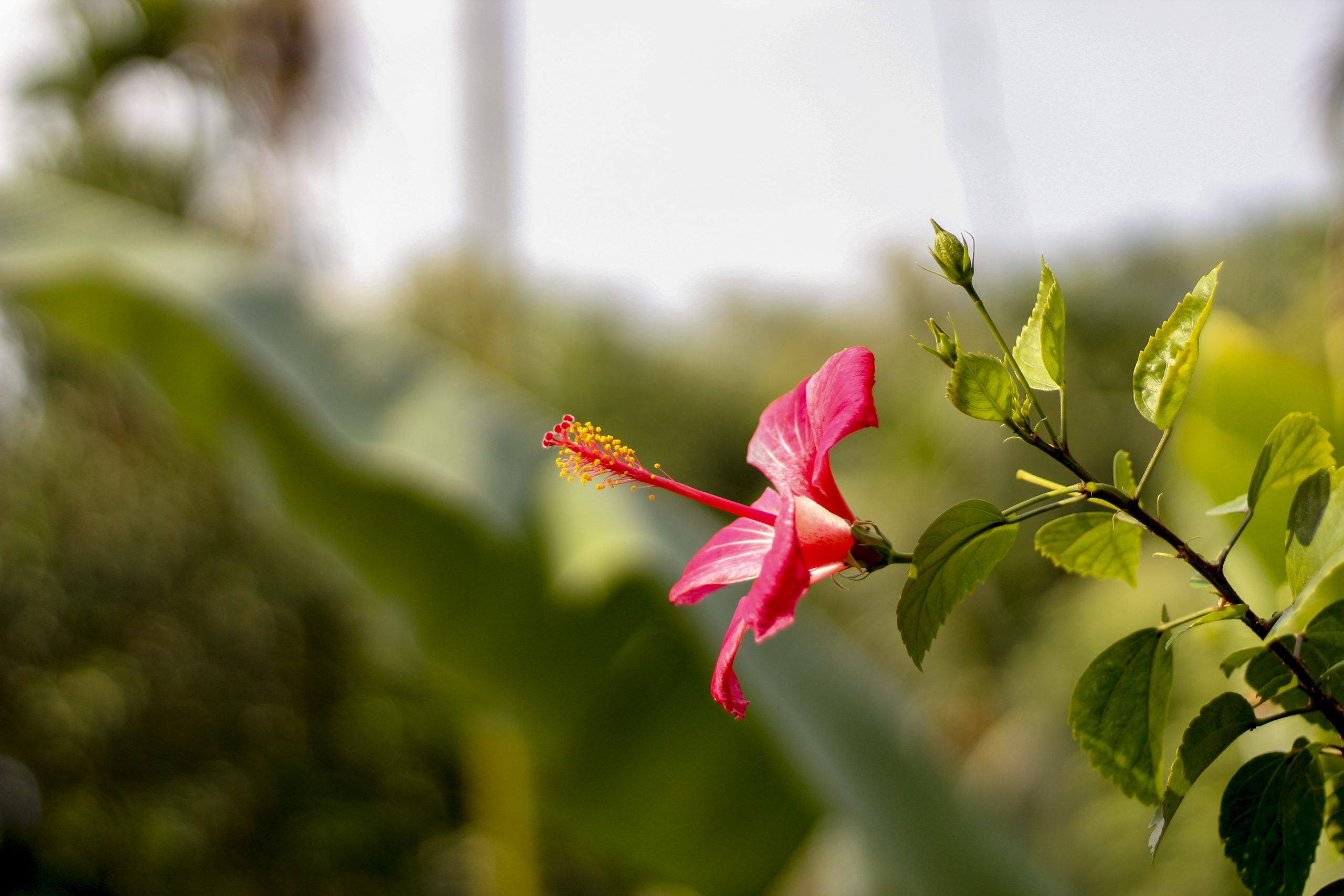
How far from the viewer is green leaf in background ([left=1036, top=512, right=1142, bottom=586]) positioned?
0.21m

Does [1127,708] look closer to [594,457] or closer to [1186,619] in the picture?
[1186,619]

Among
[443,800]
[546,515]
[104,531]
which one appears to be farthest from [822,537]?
[443,800]

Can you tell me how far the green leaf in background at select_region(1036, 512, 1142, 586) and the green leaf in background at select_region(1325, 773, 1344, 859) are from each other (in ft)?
0.23

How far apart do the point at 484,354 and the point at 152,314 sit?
166cm

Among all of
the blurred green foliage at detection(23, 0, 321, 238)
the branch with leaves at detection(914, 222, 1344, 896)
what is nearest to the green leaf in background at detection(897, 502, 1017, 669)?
the branch with leaves at detection(914, 222, 1344, 896)

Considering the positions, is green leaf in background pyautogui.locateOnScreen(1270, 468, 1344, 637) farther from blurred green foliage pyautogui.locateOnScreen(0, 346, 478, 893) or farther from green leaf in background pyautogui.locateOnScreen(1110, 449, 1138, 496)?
blurred green foliage pyautogui.locateOnScreen(0, 346, 478, 893)

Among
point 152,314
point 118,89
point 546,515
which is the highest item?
point 118,89

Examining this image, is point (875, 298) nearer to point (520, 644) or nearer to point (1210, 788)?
point (1210, 788)

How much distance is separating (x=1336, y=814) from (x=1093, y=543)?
0.28ft

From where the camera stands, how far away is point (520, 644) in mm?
1643

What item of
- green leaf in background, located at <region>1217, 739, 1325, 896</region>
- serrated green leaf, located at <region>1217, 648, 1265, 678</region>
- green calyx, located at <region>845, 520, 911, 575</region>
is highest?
green calyx, located at <region>845, 520, 911, 575</region>

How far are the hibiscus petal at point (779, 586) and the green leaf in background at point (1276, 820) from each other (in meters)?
0.10

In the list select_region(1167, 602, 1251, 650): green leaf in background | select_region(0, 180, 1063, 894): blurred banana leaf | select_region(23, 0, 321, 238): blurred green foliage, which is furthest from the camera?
select_region(23, 0, 321, 238): blurred green foliage

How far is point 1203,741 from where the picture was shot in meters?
0.20
